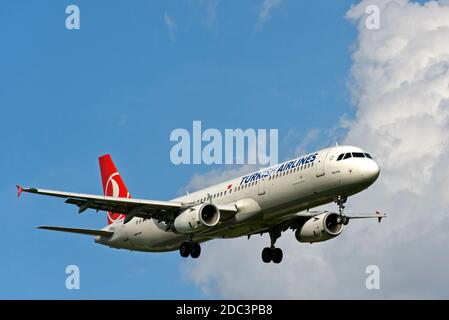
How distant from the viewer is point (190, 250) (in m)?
65.4

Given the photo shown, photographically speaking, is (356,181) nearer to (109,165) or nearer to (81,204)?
(81,204)

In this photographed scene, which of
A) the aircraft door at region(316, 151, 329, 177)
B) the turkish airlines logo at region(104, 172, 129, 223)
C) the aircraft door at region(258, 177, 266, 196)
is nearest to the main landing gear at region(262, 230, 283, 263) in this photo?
the aircraft door at region(258, 177, 266, 196)

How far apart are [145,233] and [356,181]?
1756 centimetres

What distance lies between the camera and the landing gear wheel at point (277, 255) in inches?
2753

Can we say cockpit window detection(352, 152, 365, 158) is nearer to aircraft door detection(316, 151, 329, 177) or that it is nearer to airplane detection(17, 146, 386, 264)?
airplane detection(17, 146, 386, 264)

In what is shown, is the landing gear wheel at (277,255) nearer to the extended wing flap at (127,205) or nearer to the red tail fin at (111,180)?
the extended wing flap at (127,205)

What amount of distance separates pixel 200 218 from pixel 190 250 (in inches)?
142

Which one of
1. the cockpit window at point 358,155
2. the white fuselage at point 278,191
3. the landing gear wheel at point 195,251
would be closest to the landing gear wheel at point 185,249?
the landing gear wheel at point 195,251

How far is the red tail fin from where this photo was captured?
81.1 m

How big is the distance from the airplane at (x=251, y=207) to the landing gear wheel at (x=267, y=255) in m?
0.03

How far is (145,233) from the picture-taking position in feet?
229

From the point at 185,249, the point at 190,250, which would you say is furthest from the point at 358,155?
the point at 185,249
